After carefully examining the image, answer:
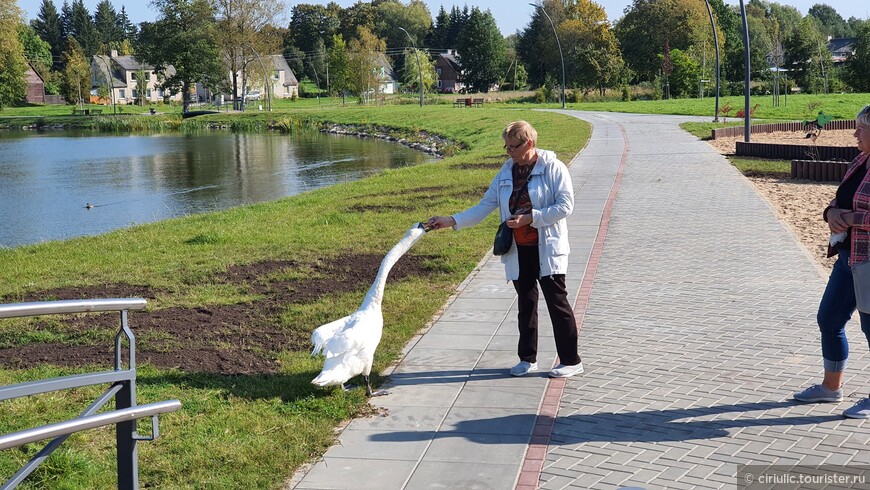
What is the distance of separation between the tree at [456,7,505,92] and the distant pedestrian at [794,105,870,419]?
94.9 m

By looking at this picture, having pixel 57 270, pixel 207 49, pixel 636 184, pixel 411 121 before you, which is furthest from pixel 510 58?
pixel 57 270

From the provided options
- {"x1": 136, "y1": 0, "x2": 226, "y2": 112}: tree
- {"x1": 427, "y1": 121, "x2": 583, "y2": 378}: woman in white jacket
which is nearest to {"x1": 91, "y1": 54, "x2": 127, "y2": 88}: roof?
{"x1": 136, "y1": 0, "x2": 226, "y2": 112}: tree

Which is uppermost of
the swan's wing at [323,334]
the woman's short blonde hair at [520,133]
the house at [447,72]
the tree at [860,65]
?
the house at [447,72]

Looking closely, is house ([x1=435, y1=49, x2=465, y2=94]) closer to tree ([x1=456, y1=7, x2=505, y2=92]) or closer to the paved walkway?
tree ([x1=456, y1=7, x2=505, y2=92])

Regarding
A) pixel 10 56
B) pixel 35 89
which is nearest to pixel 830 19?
pixel 35 89

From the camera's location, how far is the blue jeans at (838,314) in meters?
5.50

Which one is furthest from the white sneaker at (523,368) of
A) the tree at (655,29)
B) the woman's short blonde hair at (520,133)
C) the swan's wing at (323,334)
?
the tree at (655,29)

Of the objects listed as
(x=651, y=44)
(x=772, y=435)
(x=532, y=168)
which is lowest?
(x=772, y=435)

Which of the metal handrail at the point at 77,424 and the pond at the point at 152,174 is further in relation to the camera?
the pond at the point at 152,174

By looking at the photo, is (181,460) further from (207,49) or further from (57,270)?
(207,49)

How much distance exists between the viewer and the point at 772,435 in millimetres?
5266

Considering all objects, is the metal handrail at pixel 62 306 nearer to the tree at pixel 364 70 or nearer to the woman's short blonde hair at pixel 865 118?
the woman's short blonde hair at pixel 865 118

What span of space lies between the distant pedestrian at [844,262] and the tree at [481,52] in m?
94.9

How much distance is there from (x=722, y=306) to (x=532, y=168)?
10.3ft
